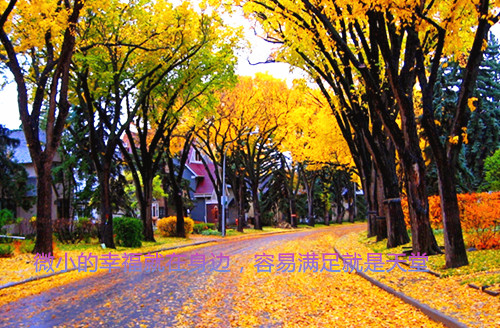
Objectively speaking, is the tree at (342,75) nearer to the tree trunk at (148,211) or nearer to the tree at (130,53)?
the tree at (130,53)

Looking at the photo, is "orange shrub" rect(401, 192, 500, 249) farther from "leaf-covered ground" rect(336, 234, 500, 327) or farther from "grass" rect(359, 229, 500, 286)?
"leaf-covered ground" rect(336, 234, 500, 327)

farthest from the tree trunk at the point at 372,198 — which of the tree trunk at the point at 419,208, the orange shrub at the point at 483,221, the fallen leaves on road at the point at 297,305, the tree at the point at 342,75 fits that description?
A: the fallen leaves on road at the point at 297,305

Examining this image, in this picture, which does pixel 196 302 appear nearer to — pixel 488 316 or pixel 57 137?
pixel 488 316

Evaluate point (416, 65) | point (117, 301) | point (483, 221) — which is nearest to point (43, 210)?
point (117, 301)

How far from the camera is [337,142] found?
32.3 m

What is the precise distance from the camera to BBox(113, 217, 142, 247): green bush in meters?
22.0

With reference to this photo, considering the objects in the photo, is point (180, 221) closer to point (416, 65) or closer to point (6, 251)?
point (6, 251)

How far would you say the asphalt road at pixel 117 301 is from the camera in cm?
726

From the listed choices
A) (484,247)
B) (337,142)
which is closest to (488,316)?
(484,247)

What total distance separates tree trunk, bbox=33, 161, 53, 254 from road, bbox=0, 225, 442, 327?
175 inches

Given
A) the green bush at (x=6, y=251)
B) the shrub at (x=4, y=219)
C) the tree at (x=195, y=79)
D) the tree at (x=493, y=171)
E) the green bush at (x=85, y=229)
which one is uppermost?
the tree at (x=195, y=79)

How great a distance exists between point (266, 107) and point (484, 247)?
24.2 meters

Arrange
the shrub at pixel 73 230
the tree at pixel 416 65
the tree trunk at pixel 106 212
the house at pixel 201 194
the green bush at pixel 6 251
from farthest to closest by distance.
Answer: the house at pixel 201 194 < the shrub at pixel 73 230 < the tree trunk at pixel 106 212 < the green bush at pixel 6 251 < the tree at pixel 416 65

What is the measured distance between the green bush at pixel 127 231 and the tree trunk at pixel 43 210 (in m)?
5.97
